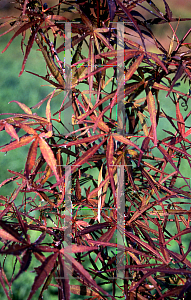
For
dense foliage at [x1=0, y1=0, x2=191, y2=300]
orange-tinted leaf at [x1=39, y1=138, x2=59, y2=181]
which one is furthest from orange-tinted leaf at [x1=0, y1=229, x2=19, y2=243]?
orange-tinted leaf at [x1=39, y1=138, x2=59, y2=181]

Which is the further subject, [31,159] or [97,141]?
[97,141]

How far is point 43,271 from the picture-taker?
34 cm

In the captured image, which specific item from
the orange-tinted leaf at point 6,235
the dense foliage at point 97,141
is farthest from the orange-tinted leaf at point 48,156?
the orange-tinted leaf at point 6,235

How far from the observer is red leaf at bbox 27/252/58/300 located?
32 centimetres

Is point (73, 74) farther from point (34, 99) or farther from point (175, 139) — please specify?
point (34, 99)

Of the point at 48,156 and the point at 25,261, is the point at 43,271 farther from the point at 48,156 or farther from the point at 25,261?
the point at 48,156

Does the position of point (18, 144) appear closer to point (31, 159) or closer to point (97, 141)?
point (31, 159)

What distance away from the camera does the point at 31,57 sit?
32.7 inches

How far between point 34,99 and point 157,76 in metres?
0.59

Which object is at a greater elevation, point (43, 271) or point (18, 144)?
point (18, 144)

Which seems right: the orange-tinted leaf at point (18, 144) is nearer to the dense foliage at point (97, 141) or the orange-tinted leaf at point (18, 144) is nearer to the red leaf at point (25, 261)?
the dense foliage at point (97, 141)

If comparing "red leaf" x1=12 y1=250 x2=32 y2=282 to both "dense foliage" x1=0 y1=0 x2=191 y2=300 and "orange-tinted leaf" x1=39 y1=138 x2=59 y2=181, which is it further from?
"orange-tinted leaf" x1=39 y1=138 x2=59 y2=181

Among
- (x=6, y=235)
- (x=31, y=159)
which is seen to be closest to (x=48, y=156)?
(x=31, y=159)

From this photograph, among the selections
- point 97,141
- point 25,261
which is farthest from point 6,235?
point 97,141
